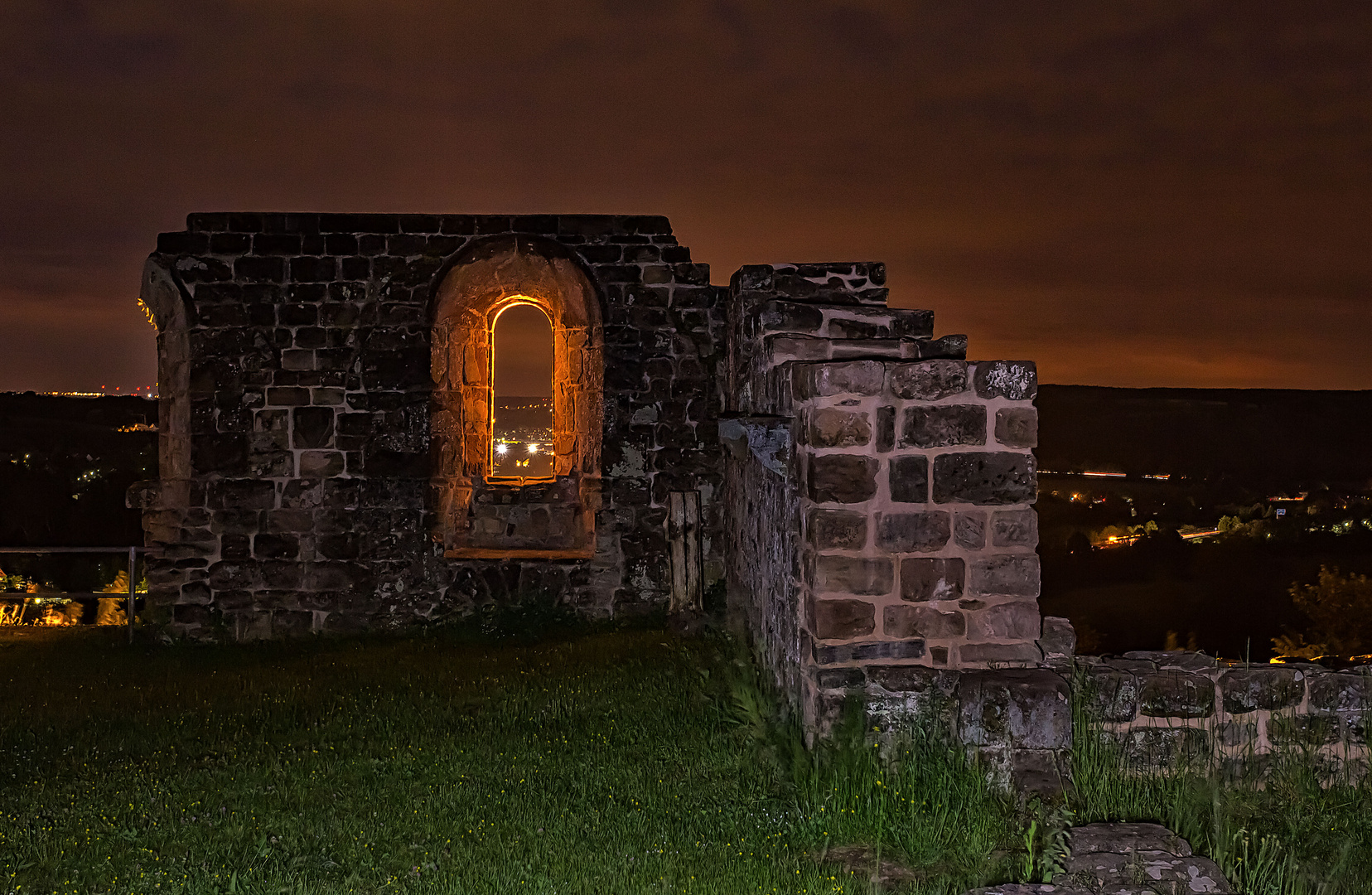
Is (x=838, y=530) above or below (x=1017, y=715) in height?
above

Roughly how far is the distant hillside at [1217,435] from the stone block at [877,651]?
3709cm

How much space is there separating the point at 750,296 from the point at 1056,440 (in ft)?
126

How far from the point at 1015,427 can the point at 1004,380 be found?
8.2 inches

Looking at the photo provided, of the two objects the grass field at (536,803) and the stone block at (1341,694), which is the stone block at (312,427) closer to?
the grass field at (536,803)

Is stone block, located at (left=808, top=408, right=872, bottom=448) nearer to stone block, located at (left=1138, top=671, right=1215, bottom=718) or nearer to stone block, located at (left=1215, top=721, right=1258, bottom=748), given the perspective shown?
stone block, located at (left=1138, top=671, right=1215, bottom=718)

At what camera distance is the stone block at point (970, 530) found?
487 centimetres

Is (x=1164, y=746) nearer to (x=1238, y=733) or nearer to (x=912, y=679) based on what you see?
(x=1238, y=733)

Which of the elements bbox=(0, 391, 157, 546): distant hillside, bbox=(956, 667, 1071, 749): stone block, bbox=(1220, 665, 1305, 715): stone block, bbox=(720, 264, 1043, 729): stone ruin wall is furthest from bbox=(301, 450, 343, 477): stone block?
bbox=(0, 391, 157, 546): distant hillside

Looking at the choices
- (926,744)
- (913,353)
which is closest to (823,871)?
(926,744)

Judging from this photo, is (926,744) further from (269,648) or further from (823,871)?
(269,648)

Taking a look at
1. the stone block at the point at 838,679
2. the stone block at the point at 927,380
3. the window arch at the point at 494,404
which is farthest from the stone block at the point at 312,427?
the stone block at the point at 927,380

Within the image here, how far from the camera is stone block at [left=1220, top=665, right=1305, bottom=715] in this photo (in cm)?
503

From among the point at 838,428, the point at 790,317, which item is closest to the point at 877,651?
the point at 838,428

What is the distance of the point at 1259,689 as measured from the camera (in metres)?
5.04
